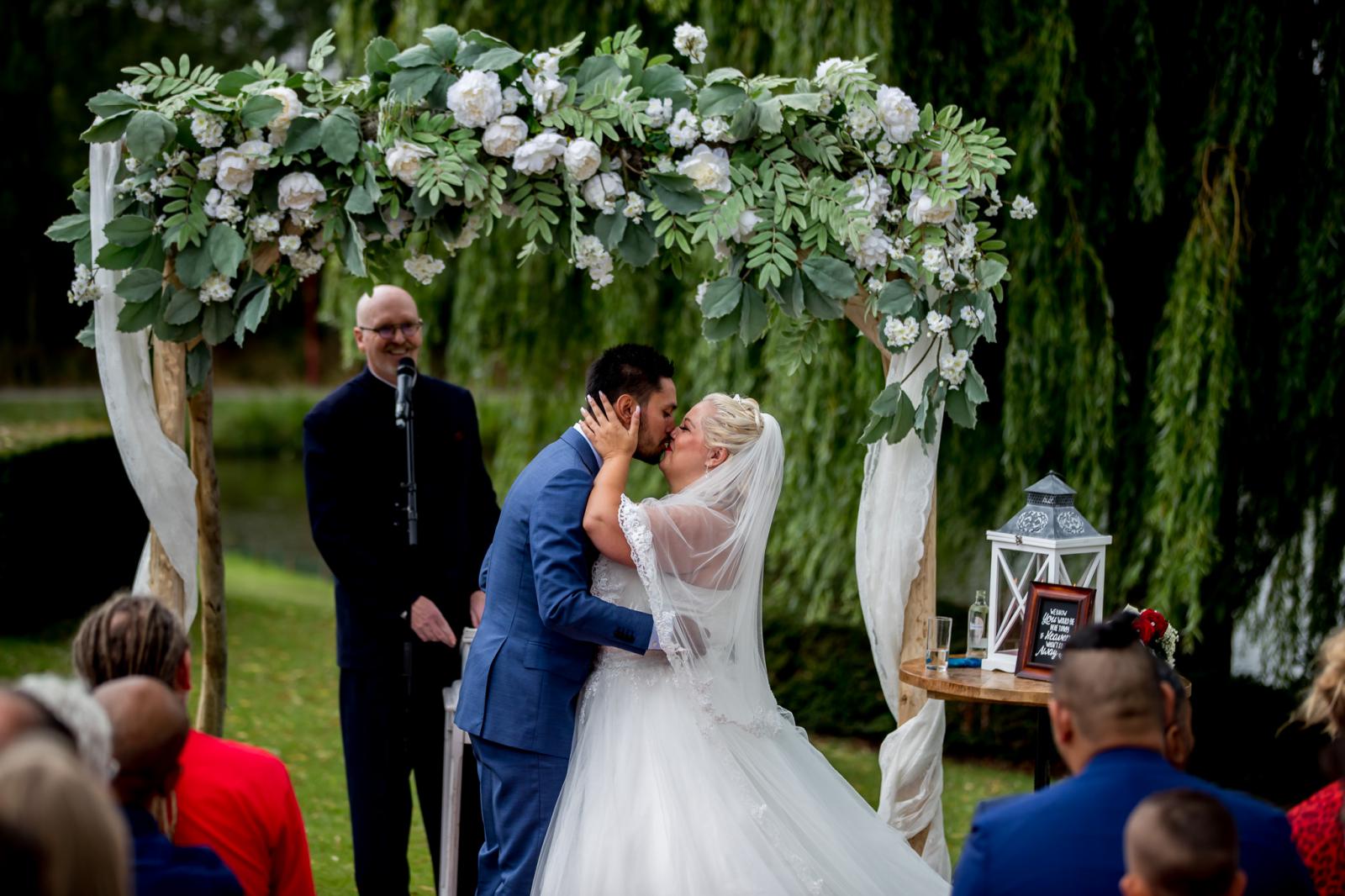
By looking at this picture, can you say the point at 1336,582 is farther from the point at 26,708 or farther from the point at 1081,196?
the point at 26,708

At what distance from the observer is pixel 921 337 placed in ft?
14.8

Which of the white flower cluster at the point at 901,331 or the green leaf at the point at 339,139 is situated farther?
the white flower cluster at the point at 901,331

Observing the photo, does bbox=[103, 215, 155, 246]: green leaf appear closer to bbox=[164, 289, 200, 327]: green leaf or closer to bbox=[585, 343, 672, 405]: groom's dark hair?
bbox=[164, 289, 200, 327]: green leaf

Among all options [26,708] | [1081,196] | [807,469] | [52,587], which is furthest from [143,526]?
[26,708]

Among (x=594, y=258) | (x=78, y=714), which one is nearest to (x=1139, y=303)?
(x=594, y=258)

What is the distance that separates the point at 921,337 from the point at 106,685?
298 cm

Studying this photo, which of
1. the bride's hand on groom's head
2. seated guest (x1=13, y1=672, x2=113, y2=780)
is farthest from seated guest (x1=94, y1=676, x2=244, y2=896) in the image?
the bride's hand on groom's head

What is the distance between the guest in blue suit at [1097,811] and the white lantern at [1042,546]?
1.96m

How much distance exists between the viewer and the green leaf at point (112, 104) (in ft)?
12.9

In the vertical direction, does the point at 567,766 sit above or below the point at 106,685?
below

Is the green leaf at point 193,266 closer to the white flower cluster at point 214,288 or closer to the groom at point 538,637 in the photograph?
the white flower cluster at point 214,288

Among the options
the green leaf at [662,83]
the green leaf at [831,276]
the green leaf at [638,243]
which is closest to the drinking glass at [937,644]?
the green leaf at [831,276]

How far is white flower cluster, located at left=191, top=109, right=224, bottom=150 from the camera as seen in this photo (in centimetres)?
404

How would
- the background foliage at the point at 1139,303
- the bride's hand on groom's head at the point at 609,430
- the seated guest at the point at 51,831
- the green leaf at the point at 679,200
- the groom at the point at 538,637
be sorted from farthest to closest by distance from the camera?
the background foliage at the point at 1139,303 < the green leaf at the point at 679,200 < the bride's hand on groom's head at the point at 609,430 < the groom at the point at 538,637 < the seated guest at the point at 51,831
